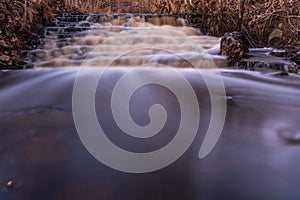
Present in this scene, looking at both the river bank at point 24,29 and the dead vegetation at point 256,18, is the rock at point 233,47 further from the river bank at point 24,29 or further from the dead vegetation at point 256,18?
the dead vegetation at point 256,18

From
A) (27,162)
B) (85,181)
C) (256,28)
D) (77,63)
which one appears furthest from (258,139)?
(256,28)

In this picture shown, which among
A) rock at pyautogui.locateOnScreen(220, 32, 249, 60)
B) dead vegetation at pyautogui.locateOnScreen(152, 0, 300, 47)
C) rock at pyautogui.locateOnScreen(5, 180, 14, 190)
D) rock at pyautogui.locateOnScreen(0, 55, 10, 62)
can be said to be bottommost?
rock at pyautogui.locateOnScreen(5, 180, 14, 190)

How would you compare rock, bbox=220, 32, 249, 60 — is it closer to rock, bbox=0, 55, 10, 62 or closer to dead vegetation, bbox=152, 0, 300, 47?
dead vegetation, bbox=152, 0, 300, 47

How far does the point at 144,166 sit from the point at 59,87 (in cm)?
224

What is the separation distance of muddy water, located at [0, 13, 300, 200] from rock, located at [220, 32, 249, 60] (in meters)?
1.30

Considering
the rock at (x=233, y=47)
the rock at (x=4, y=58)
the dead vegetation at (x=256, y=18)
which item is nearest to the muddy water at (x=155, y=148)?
the rock at (x=233, y=47)

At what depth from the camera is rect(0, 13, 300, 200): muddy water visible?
1361 mm

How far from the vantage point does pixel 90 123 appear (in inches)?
88.3

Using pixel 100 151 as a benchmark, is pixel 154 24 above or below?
above

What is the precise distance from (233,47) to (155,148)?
3.62 m

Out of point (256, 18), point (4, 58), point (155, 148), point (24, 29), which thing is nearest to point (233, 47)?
point (256, 18)

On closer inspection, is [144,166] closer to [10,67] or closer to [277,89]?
[277,89]

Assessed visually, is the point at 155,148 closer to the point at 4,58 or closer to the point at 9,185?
the point at 9,185

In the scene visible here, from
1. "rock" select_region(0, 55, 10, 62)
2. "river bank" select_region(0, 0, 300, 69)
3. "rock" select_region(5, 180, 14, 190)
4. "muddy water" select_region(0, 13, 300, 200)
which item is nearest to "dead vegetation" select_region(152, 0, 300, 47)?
"river bank" select_region(0, 0, 300, 69)
